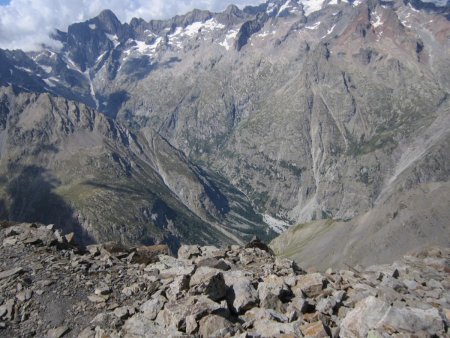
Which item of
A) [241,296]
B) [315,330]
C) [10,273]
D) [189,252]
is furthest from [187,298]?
[189,252]

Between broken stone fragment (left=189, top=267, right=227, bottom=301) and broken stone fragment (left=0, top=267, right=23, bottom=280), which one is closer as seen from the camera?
broken stone fragment (left=189, top=267, right=227, bottom=301)

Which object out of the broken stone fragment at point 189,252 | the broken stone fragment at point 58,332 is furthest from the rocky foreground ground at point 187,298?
the broken stone fragment at point 189,252

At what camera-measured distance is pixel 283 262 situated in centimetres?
3575

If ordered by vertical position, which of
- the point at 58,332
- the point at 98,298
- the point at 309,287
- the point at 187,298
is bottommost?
the point at 58,332

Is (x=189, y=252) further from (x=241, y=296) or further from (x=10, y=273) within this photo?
(x=10, y=273)

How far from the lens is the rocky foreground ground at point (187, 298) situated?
2242 centimetres

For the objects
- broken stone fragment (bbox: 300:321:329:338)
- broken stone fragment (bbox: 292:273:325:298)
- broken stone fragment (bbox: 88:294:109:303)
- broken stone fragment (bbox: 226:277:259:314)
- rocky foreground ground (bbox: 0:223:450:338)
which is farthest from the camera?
broken stone fragment (bbox: 292:273:325:298)

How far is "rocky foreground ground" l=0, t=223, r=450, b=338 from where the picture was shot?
22.4 meters

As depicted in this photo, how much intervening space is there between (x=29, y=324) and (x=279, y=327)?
41.7ft

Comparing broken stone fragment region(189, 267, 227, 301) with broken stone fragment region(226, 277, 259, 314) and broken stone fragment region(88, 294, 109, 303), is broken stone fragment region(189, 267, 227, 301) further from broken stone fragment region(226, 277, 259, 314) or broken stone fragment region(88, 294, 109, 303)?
broken stone fragment region(88, 294, 109, 303)

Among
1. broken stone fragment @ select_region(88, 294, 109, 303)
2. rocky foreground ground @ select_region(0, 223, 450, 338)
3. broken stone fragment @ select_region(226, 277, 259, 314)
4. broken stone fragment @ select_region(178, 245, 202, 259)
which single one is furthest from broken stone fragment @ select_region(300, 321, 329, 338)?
broken stone fragment @ select_region(178, 245, 202, 259)

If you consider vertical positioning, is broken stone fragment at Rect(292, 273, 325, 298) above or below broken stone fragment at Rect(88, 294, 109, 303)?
above

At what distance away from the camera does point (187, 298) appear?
984 inches

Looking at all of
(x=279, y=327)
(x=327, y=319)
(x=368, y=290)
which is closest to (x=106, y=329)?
(x=279, y=327)
